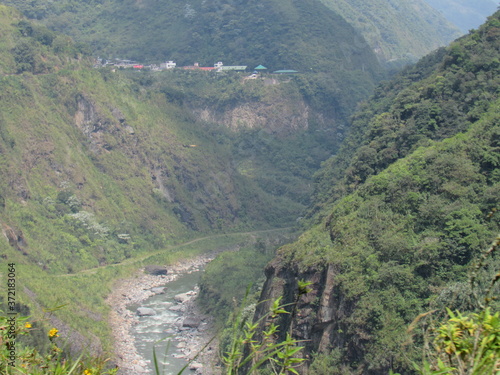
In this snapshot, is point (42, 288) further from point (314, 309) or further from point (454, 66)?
point (454, 66)

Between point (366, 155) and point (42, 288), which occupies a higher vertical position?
point (366, 155)

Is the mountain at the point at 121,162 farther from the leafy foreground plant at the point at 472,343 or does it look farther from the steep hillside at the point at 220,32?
the leafy foreground plant at the point at 472,343

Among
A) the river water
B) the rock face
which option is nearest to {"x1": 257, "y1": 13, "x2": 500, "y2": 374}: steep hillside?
the rock face

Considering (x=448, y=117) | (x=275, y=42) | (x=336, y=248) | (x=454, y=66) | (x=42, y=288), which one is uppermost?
(x=275, y=42)

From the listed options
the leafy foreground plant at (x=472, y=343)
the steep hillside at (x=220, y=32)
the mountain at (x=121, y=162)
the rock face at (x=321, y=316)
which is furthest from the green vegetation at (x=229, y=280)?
the steep hillside at (x=220, y=32)

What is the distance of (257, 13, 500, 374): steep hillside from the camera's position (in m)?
26.5

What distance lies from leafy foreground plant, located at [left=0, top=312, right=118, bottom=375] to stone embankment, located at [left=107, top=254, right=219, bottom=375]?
30.3 meters

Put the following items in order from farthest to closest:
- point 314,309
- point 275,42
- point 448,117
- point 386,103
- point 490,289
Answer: point 275,42 → point 386,103 → point 448,117 → point 314,309 → point 490,289

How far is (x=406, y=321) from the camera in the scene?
25.9m

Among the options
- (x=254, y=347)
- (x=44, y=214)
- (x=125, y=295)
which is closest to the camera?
(x=254, y=347)

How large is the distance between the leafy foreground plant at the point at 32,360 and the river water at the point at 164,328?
2812 cm

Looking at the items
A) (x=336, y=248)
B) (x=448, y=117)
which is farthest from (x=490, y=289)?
(x=448, y=117)

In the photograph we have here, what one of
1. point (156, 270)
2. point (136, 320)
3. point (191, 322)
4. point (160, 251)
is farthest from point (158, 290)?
point (160, 251)

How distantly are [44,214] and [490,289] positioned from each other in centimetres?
6130
